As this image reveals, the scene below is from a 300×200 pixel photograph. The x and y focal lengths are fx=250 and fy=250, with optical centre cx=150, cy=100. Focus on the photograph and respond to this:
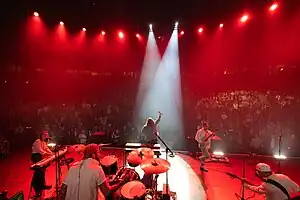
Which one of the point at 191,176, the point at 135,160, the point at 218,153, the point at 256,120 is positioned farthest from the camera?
the point at 256,120

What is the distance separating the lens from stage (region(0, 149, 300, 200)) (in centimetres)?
638

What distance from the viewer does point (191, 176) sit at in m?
7.53

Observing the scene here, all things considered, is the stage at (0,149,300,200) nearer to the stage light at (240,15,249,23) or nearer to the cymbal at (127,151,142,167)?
the cymbal at (127,151,142,167)

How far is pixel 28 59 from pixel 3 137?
3845mm

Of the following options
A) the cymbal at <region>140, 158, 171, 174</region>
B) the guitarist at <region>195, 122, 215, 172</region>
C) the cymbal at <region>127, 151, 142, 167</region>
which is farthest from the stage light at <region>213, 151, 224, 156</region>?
the cymbal at <region>140, 158, 171, 174</region>

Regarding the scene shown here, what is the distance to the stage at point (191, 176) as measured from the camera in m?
6.38

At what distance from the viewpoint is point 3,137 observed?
418 inches

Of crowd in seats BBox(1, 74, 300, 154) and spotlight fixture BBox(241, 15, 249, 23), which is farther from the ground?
spotlight fixture BBox(241, 15, 249, 23)

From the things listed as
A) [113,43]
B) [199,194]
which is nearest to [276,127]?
[199,194]

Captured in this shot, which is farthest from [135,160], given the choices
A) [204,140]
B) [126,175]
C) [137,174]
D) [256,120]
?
[256,120]

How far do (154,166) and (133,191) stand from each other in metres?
0.72

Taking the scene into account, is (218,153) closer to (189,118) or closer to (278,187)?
(189,118)

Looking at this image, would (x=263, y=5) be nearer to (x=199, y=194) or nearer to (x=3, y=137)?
(x=199, y=194)

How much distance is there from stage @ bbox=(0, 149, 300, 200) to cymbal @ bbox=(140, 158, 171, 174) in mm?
1571
